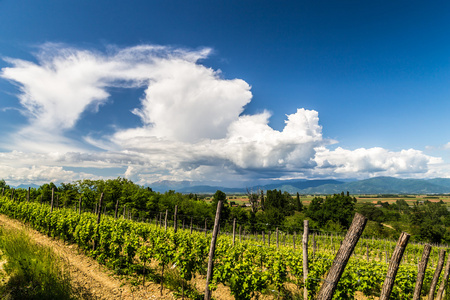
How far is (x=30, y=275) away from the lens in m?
6.33

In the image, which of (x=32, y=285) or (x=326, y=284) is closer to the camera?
(x=326, y=284)

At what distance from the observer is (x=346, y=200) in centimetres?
6994

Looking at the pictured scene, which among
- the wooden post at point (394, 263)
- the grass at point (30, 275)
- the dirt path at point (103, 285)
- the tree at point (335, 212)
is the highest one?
the wooden post at point (394, 263)

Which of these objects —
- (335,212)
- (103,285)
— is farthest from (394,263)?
(335,212)

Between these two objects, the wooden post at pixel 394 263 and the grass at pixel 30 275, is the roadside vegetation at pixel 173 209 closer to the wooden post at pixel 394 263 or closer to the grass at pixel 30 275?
the grass at pixel 30 275

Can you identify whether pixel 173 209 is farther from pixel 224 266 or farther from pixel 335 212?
pixel 335 212

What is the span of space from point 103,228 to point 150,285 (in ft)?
12.7

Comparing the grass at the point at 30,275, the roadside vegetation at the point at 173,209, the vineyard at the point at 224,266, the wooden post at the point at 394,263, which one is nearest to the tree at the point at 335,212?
the roadside vegetation at the point at 173,209

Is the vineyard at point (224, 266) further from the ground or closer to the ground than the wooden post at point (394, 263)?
closer to the ground

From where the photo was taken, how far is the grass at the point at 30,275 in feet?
17.9

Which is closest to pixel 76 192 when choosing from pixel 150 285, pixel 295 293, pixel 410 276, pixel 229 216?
pixel 229 216

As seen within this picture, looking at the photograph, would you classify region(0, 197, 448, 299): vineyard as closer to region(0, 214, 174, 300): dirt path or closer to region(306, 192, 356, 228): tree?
region(0, 214, 174, 300): dirt path

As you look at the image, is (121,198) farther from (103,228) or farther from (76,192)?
(103,228)

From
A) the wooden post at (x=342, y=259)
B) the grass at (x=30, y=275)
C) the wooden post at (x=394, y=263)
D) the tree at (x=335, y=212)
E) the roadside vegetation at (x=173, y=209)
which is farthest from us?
the tree at (x=335, y=212)
